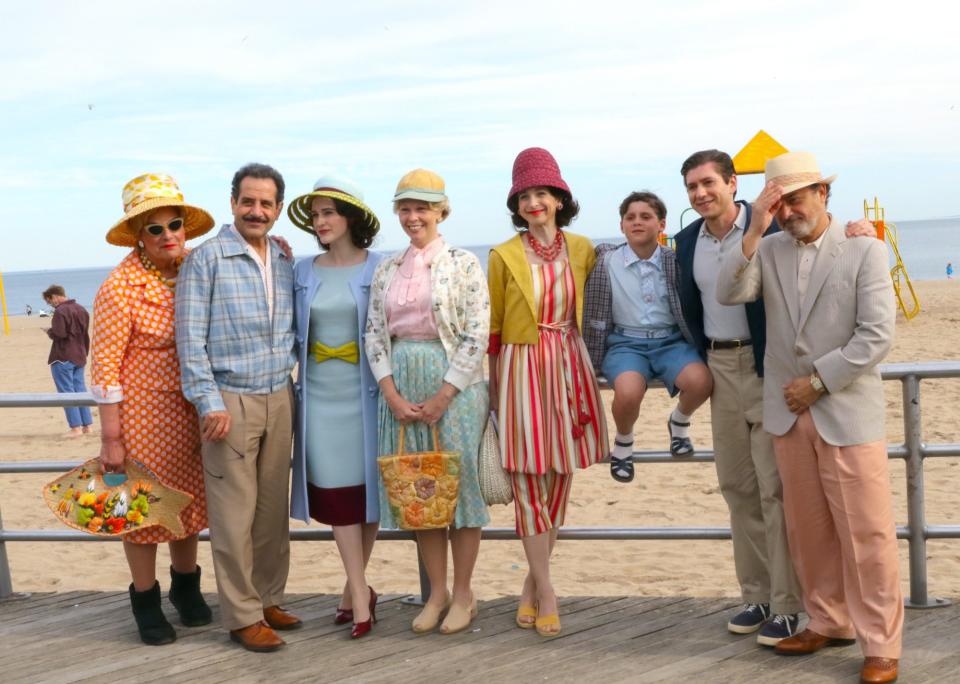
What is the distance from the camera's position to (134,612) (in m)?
3.82

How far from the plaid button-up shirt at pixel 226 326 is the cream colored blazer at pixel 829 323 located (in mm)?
1581

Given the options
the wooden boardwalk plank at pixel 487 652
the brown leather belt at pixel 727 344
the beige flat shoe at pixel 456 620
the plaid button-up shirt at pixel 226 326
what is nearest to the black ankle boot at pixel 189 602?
the wooden boardwalk plank at pixel 487 652

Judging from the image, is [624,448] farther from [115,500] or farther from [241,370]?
[115,500]

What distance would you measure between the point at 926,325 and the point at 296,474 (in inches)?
668

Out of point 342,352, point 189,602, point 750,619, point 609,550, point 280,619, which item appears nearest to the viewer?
point 750,619

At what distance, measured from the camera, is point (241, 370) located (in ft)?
11.8

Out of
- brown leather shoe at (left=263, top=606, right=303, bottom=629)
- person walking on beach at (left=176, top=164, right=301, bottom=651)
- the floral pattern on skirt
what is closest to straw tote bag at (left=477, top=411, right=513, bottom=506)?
the floral pattern on skirt

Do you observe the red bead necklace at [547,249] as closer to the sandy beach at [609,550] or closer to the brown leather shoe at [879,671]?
the brown leather shoe at [879,671]

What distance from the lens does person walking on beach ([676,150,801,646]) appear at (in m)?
3.41

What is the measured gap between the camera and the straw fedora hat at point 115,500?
3.62 metres

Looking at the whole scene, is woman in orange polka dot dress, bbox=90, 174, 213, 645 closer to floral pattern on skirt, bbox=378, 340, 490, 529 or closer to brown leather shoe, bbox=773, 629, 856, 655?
floral pattern on skirt, bbox=378, 340, 490, 529

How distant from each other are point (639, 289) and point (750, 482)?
776mm

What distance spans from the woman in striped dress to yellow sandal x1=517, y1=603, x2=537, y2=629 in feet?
0.16

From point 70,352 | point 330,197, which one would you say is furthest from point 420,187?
point 70,352
